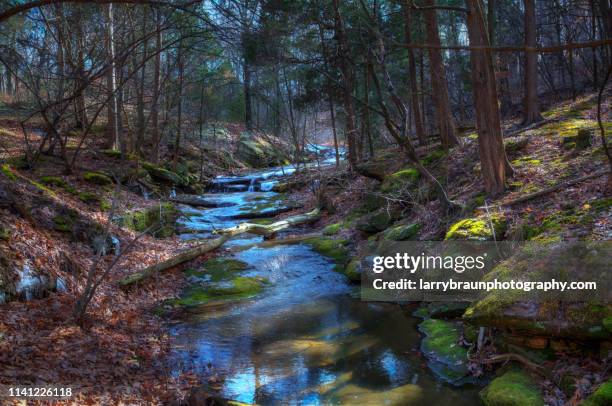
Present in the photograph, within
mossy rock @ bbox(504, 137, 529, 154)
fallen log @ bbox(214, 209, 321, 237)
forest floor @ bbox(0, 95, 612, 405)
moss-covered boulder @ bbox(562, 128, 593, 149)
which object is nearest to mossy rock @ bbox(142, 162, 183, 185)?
forest floor @ bbox(0, 95, 612, 405)

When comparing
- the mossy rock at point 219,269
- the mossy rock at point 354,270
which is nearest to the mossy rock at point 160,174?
the mossy rock at point 219,269

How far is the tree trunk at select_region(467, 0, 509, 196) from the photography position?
906cm

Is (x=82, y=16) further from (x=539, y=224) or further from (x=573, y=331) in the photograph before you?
(x=573, y=331)

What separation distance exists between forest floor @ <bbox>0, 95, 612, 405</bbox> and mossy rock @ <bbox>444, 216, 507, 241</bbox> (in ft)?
0.60

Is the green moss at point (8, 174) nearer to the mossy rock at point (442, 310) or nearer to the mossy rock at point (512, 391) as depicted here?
the mossy rock at point (442, 310)

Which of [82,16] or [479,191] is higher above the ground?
[82,16]

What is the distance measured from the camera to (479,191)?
32.9ft

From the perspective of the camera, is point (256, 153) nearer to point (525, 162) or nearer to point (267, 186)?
point (267, 186)

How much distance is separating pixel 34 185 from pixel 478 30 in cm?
980

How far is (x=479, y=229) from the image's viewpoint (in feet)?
26.0

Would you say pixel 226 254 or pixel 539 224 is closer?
pixel 539 224

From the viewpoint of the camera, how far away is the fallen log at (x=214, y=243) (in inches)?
355

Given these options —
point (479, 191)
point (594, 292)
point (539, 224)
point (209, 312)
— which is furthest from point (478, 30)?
point (209, 312)

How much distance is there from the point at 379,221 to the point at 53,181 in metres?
8.71
